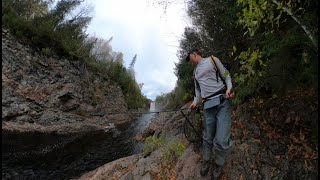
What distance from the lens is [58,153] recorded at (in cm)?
1088

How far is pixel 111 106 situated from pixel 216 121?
23.2 m

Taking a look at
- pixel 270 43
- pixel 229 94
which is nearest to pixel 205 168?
pixel 229 94

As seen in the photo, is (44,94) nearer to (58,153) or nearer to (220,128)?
(58,153)

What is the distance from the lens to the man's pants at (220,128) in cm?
492

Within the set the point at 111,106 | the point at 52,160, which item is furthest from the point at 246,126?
the point at 111,106

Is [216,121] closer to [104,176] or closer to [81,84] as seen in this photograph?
[104,176]

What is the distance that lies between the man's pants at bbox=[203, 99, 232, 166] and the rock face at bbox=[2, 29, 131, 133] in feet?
38.0

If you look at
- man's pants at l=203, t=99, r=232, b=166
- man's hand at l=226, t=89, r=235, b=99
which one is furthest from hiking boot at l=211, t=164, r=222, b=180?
man's hand at l=226, t=89, r=235, b=99

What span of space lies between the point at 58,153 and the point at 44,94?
Result: 863cm

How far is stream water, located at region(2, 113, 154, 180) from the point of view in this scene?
875 centimetres

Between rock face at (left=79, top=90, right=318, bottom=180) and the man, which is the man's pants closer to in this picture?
the man

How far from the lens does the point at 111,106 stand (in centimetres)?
2770

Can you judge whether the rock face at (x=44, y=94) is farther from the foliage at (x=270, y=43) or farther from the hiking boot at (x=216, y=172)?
the hiking boot at (x=216, y=172)

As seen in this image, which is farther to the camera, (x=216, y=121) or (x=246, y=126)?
(x=246, y=126)
